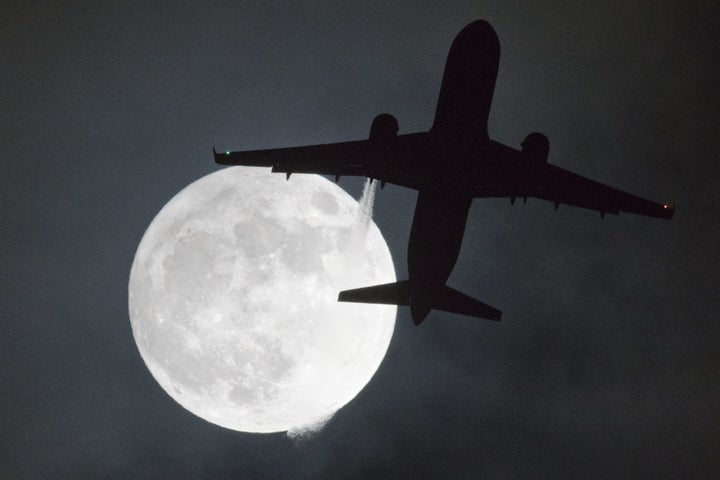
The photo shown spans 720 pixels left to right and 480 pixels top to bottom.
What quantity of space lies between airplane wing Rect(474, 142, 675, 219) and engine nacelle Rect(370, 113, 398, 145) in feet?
19.6

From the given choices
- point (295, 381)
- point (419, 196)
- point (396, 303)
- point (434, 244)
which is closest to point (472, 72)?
point (419, 196)

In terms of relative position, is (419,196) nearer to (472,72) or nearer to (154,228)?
(472,72)

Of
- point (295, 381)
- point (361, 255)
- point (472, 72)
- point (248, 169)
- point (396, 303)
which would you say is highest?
point (472, 72)

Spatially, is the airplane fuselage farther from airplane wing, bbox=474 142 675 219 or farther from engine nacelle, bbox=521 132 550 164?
engine nacelle, bbox=521 132 550 164

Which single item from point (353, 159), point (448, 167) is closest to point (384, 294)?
point (353, 159)

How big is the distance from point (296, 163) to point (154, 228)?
9.19m

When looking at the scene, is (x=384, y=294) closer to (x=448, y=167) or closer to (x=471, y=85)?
(x=448, y=167)

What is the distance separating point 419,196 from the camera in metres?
34.8

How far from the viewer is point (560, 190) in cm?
3566

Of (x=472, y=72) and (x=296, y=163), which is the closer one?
(x=472, y=72)

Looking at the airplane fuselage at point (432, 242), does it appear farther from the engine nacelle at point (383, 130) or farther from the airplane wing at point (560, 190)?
the engine nacelle at point (383, 130)

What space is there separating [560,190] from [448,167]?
7.69 meters

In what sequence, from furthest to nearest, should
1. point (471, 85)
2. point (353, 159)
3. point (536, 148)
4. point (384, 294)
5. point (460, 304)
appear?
point (460, 304) < point (384, 294) < point (353, 159) < point (536, 148) < point (471, 85)

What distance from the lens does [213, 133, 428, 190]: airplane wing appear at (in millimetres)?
33469
